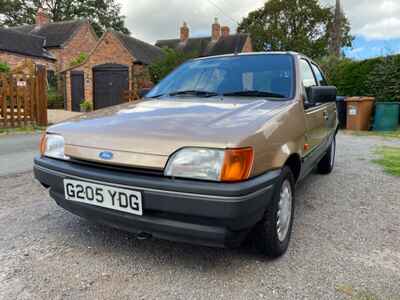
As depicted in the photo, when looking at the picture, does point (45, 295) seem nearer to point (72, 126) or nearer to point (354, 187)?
point (72, 126)

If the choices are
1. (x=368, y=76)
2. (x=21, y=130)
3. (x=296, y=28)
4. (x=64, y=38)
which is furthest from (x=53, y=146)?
(x=296, y=28)

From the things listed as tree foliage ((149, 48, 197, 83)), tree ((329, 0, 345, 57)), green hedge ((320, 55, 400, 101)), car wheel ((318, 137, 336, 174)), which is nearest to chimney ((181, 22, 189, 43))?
tree foliage ((149, 48, 197, 83))

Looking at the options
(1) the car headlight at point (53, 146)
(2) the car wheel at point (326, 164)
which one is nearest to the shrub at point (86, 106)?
(2) the car wheel at point (326, 164)

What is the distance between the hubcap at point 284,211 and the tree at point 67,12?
4068cm

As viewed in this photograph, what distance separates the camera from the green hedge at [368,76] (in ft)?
33.1

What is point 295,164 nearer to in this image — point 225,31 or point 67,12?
point 225,31

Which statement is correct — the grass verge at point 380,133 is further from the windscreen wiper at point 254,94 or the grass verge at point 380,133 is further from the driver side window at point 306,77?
the windscreen wiper at point 254,94

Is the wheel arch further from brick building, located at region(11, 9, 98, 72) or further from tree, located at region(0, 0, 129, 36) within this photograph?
tree, located at region(0, 0, 129, 36)

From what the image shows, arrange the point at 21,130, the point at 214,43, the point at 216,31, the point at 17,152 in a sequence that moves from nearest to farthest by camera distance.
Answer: the point at 17,152
the point at 21,130
the point at 214,43
the point at 216,31

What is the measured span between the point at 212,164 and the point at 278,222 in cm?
78

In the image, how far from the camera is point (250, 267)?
2.15m

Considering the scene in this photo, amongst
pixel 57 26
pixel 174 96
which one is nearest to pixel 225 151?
pixel 174 96

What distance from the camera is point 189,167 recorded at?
5.88 feet

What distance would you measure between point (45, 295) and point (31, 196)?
2.01 m
